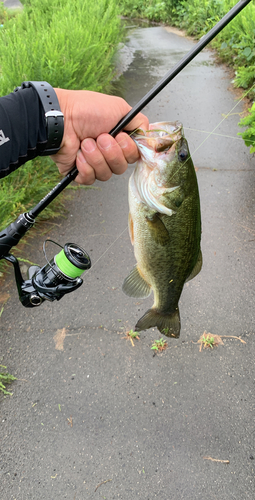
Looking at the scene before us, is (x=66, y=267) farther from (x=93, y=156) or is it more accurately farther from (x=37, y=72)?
(x=37, y=72)

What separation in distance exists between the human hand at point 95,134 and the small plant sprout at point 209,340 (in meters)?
1.86

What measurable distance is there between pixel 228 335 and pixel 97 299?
1307 mm

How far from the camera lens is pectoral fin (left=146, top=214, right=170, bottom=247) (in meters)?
1.67

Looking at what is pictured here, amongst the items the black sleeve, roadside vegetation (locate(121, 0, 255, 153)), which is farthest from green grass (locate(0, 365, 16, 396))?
roadside vegetation (locate(121, 0, 255, 153))

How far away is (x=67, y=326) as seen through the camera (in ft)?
9.86

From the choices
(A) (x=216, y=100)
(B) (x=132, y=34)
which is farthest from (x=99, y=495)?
(B) (x=132, y=34)

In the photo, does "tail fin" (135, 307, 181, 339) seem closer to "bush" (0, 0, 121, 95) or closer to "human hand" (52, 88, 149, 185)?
"human hand" (52, 88, 149, 185)

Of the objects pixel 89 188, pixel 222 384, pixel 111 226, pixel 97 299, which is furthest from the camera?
pixel 89 188

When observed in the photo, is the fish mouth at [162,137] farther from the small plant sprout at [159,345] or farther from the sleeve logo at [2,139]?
the small plant sprout at [159,345]

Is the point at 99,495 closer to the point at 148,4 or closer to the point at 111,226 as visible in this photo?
the point at 111,226

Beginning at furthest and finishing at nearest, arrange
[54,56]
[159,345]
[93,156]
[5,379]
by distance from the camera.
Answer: [54,56], [159,345], [5,379], [93,156]

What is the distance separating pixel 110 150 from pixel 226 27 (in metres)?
7.89

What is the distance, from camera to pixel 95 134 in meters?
1.77

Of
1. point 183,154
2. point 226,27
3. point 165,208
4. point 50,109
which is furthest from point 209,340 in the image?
point 226,27
